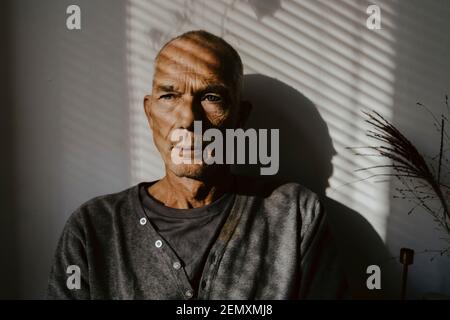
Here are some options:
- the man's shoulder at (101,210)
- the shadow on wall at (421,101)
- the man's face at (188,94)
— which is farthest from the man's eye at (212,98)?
the shadow on wall at (421,101)

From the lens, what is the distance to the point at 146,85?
4.81ft

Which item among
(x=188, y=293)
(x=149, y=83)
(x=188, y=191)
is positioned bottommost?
(x=188, y=293)

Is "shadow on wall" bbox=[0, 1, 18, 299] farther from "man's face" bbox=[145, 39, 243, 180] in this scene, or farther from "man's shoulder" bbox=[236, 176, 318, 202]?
"man's shoulder" bbox=[236, 176, 318, 202]

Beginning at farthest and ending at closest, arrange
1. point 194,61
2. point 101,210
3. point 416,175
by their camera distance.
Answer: point 416,175, point 101,210, point 194,61

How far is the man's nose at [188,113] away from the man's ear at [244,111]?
184 mm

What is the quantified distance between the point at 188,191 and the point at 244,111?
1.08 feet

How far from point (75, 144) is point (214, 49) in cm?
64

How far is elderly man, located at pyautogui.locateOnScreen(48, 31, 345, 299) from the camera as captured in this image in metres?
1.21

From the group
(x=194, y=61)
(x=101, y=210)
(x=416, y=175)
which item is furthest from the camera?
(x=416, y=175)

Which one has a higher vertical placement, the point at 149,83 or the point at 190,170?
the point at 149,83

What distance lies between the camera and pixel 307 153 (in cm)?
148

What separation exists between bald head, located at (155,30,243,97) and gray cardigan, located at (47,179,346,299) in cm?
42

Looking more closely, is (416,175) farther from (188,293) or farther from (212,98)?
(188,293)

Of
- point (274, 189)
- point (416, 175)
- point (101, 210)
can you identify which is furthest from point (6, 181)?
point (416, 175)
